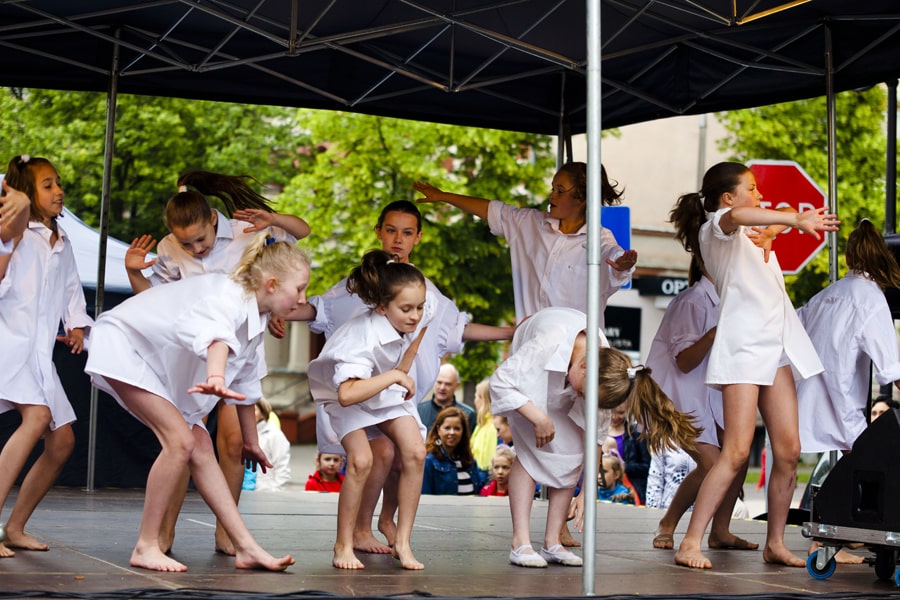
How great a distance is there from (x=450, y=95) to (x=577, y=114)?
963 millimetres

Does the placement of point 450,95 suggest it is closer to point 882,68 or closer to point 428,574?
point 882,68

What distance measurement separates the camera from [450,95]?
945 centimetres

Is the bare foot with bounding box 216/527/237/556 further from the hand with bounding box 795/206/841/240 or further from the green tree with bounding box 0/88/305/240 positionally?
the green tree with bounding box 0/88/305/240

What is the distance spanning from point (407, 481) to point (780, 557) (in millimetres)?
1972

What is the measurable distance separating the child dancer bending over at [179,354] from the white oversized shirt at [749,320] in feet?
6.58

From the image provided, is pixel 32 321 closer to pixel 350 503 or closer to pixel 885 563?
pixel 350 503

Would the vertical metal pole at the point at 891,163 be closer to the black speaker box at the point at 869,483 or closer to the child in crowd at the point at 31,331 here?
the black speaker box at the point at 869,483

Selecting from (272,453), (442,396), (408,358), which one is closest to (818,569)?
(408,358)

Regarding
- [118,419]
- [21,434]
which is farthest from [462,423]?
[21,434]

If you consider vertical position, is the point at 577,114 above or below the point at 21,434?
above

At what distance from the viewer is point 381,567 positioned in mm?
5496

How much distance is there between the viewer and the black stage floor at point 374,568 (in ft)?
15.2

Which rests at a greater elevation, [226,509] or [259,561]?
[226,509]

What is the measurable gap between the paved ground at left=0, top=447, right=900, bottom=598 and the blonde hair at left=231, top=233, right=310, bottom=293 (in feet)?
3.78
